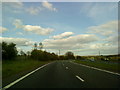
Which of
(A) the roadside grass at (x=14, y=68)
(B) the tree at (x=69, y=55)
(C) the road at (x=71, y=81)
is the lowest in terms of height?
(B) the tree at (x=69, y=55)

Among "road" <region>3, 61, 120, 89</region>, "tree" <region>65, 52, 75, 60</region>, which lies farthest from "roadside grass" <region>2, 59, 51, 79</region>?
"tree" <region>65, 52, 75, 60</region>

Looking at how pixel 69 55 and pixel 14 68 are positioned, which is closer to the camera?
pixel 14 68

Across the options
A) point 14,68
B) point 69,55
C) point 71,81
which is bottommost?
point 69,55

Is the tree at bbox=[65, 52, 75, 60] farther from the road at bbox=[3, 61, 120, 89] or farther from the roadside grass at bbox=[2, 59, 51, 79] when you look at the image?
the road at bbox=[3, 61, 120, 89]

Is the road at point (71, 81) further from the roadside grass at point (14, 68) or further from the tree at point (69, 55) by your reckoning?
the tree at point (69, 55)

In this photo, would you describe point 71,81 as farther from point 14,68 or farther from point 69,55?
point 69,55

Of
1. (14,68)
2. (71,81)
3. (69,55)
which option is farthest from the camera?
(69,55)

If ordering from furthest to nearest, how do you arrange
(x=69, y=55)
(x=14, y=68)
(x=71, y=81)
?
(x=69, y=55), (x=14, y=68), (x=71, y=81)

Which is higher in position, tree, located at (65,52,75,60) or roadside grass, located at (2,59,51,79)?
roadside grass, located at (2,59,51,79)

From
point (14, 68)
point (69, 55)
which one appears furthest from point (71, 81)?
point (69, 55)

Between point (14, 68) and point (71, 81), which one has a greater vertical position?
point (71, 81)

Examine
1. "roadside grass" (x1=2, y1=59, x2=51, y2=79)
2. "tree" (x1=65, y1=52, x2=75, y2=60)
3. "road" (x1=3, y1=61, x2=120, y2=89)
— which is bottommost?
"tree" (x1=65, y1=52, x2=75, y2=60)

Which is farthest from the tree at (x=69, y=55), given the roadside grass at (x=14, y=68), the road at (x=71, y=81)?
the road at (x=71, y=81)

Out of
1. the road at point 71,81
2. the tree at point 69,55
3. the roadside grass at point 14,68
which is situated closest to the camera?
the road at point 71,81
